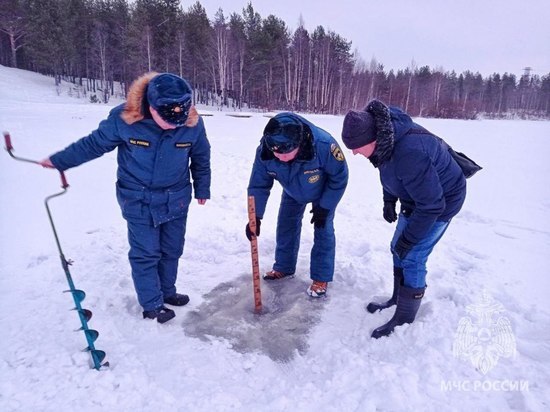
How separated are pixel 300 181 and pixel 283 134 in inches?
21.2

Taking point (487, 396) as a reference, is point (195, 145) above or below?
above

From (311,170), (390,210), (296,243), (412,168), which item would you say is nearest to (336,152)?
(311,170)

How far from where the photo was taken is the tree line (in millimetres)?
29828

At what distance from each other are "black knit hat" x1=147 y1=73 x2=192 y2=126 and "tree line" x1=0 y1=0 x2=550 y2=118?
27.1 m

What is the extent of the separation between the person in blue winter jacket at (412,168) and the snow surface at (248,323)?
2.38ft

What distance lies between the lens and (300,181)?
10.1 ft

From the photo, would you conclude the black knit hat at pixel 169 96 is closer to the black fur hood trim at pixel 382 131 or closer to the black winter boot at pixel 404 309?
the black fur hood trim at pixel 382 131

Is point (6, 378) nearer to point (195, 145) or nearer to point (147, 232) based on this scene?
point (147, 232)

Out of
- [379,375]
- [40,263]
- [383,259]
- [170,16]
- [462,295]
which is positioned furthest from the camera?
[170,16]

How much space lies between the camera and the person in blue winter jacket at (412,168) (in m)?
2.22

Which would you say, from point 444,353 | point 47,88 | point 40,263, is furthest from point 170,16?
point 444,353

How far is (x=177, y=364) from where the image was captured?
2.53m

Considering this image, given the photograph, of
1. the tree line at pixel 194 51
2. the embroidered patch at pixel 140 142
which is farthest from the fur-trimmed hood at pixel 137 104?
the tree line at pixel 194 51

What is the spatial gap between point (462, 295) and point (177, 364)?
94.2 inches
